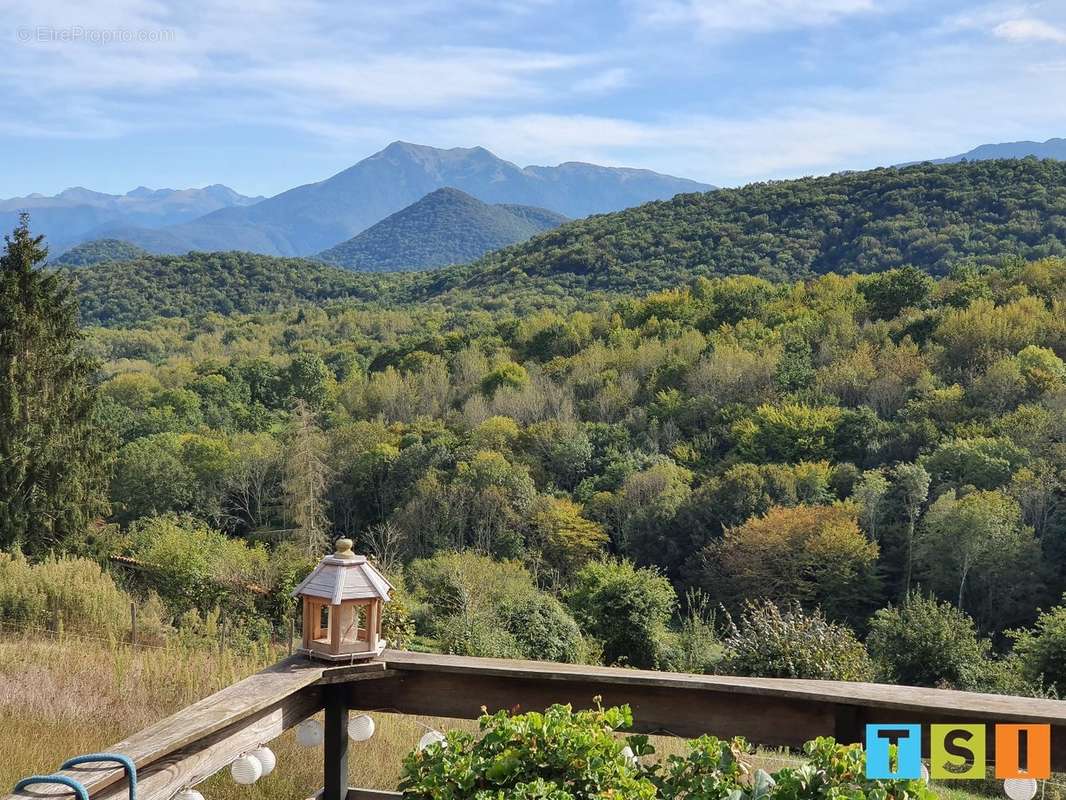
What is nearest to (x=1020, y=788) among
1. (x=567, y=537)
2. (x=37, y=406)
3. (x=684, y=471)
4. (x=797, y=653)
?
(x=797, y=653)

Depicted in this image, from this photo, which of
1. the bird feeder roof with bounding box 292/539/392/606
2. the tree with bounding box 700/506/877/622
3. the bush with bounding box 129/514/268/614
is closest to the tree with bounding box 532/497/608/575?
the tree with bounding box 700/506/877/622

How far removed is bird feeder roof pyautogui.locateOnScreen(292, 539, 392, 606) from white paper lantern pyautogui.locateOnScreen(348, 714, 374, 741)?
27 cm

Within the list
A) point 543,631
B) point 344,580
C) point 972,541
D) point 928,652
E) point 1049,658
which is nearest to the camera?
point 344,580

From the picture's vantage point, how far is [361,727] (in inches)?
82.4

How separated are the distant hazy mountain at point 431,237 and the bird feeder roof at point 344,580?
148260 mm

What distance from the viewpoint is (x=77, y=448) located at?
53.0 ft

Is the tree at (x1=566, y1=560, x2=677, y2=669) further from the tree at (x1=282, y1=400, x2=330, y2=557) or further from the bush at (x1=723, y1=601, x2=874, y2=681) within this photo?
the tree at (x1=282, y1=400, x2=330, y2=557)

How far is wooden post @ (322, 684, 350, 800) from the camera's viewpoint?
6.99ft

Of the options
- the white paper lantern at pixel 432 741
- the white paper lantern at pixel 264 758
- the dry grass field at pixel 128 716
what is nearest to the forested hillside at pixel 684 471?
the dry grass field at pixel 128 716

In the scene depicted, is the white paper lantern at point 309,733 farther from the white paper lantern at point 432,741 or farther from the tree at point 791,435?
the tree at point 791,435

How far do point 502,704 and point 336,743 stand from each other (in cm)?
39

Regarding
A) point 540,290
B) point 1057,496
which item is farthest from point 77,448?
point 540,290

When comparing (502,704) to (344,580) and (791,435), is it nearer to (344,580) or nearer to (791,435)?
(344,580)

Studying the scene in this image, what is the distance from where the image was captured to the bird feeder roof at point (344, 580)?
222 centimetres
